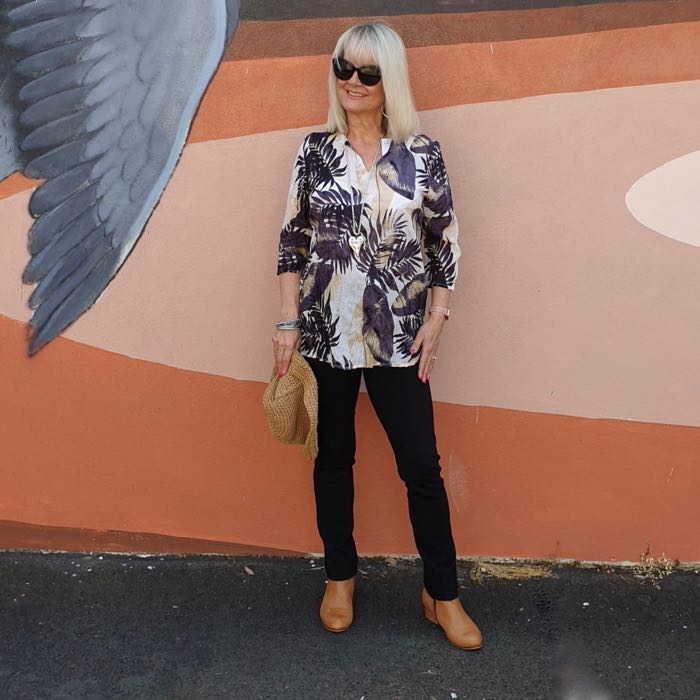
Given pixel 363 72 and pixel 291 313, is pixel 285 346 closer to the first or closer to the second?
pixel 291 313

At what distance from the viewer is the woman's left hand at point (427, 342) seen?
245 cm

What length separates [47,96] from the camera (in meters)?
2.77

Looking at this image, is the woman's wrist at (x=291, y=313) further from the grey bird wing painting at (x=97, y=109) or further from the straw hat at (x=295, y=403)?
the grey bird wing painting at (x=97, y=109)

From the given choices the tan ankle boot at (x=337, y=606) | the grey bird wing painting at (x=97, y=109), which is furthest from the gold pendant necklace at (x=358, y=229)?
the tan ankle boot at (x=337, y=606)

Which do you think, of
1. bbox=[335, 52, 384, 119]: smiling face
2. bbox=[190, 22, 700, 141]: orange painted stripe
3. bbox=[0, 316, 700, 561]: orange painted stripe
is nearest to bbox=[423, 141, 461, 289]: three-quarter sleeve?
bbox=[335, 52, 384, 119]: smiling face

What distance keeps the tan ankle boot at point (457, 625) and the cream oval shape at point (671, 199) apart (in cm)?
148

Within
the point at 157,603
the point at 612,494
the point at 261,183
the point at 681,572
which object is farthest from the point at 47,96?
the point at 681,572

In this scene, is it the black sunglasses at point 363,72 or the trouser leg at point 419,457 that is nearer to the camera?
the black sunglasses at point 363,72

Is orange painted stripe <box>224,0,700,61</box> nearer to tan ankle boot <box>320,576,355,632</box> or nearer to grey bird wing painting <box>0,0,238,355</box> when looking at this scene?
grey bird wing painting <box>0,0,238,355</box>

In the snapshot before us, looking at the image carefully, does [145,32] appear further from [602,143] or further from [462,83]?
[602,143]

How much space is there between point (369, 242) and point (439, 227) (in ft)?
0.81

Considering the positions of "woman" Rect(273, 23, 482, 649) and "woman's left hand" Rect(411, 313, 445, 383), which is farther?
"woman's left hand" Rect(411, 313, 445, 383)

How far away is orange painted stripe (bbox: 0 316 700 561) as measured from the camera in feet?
9.68

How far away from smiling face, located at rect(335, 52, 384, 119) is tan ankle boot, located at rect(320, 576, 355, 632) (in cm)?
160
